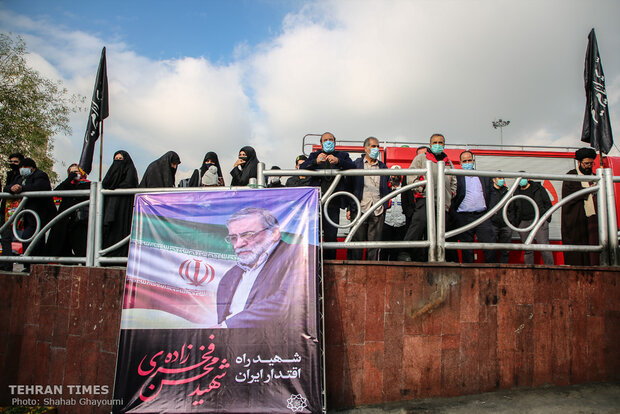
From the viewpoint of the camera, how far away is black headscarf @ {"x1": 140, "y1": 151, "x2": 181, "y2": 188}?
513 cm

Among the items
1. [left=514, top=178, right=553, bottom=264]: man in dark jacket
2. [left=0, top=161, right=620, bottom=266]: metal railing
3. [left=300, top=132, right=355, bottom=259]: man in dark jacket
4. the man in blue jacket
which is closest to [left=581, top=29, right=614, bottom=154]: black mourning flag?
[left=514, top=178, right=553, bottom=264]: man in dark jacket

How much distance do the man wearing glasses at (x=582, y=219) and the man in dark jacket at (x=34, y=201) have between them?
20.5ft

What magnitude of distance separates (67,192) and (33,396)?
2111 mm

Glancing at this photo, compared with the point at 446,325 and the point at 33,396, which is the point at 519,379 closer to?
the point at 446,325

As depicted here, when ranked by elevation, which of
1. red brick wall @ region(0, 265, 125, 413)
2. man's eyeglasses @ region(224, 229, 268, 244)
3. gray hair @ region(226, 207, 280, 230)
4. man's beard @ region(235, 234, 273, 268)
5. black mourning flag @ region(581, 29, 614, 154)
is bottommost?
red brick wall @ region(0, 265, 125, 413)

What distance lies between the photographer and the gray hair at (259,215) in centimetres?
353

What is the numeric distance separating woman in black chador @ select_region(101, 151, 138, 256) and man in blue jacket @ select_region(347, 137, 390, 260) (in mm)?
2692

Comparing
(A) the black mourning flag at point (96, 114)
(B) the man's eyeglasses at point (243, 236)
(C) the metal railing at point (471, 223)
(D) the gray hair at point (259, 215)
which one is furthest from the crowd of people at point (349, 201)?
(B) the man's eyeglasses at point (243, 236)

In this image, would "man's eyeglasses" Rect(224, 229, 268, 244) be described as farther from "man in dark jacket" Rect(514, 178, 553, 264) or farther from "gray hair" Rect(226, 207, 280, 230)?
"man in dark jacket" Rect(514, 178, 553, 264)

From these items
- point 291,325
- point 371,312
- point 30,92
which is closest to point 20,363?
point 291,325

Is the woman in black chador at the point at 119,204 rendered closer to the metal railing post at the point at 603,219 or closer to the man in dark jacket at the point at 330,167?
the man in dark jacket at the point at 330,167

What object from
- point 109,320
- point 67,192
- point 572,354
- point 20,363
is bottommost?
point 20,363

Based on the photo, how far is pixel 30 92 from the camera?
18297 mm

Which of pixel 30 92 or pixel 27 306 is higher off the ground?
pixel 30 92
